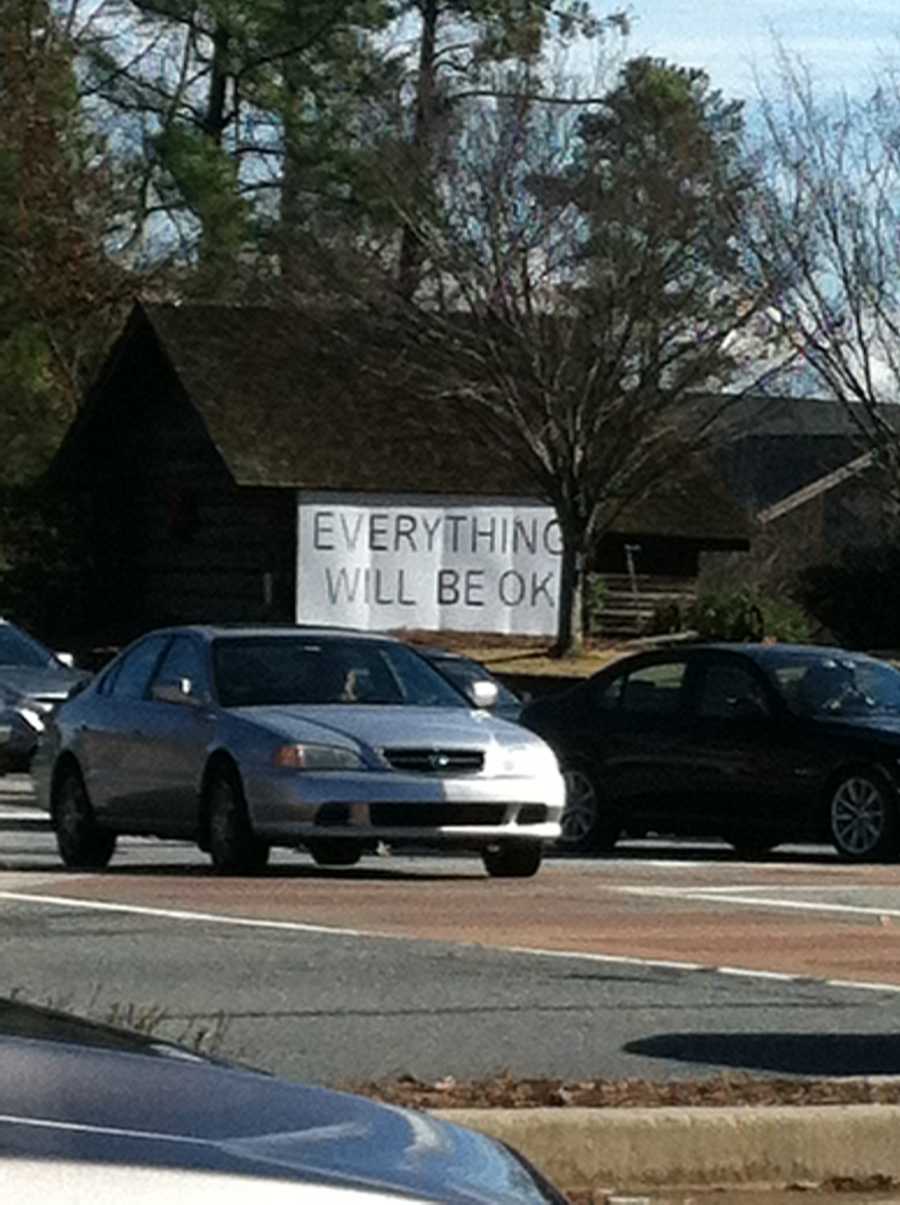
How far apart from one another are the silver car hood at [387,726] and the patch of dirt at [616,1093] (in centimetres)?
807

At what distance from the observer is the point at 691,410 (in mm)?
45688

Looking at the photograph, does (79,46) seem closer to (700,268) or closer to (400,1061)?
(700,268)

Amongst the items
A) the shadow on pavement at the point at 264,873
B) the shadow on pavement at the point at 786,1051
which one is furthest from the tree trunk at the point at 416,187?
the shadow on pavement at the point at 786,1051

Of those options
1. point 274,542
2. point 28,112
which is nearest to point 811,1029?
point 274,542

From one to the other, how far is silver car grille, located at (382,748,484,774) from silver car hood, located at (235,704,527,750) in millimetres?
37

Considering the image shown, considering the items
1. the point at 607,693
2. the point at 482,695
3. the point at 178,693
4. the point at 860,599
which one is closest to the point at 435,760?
the point at 482,695

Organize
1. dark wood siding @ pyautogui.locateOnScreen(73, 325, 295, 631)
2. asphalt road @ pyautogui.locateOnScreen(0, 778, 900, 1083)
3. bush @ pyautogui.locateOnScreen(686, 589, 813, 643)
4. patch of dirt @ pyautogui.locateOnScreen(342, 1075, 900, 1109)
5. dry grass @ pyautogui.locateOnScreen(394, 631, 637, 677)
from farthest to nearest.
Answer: dark wood siding @ pyautogui.locateOnScreen(73, 325, 295, 631), bush @ pyautogui.locateOnScreen(686, 589, 813, 643), dry grass @ pyautogui.locateOnScreen(394, 631, 637, 677), asphalt road @ pyautogui.locateOnScreen(0, 778, 900, 1083), patch of dirt @ pyautogui.locateOnScreen(342, 1075, 900, 1109)

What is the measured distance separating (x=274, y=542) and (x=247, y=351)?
2.90m

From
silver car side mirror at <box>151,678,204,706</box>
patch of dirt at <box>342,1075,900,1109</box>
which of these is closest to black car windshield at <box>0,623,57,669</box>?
silver car side mirror at <box>151,678,204,706</box>

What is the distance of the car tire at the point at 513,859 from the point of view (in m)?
18.1

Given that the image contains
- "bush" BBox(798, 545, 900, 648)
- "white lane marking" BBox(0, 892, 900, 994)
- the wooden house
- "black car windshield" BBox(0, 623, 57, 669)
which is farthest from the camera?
the wooden house

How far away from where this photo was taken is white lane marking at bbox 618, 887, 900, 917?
16.5 metres

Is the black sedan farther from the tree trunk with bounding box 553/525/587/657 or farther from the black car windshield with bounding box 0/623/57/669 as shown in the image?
the tree trunk with bounding box 553/525/587/657

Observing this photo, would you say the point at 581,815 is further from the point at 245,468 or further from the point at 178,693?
the point at 245,468
